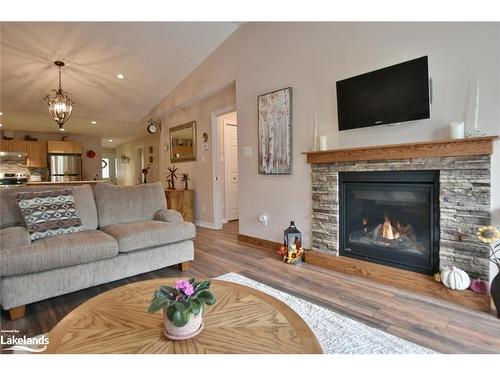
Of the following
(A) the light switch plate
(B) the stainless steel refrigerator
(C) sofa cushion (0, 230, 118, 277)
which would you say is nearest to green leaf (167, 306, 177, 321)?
(C) sofa cushion (0, 230, 118, 277)

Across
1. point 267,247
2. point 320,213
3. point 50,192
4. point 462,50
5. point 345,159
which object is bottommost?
point 267,247

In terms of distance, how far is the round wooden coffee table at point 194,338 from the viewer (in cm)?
99

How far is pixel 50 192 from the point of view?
255cm

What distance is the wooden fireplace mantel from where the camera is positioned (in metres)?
1.96

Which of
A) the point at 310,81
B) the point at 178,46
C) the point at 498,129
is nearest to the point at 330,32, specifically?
the point at 310,81

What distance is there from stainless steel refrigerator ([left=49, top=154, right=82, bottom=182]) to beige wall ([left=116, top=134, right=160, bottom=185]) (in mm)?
2006

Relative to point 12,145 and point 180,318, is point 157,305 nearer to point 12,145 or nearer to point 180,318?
point 180,318

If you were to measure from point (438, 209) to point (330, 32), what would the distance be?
2031mm

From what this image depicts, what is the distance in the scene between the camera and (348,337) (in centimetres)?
159

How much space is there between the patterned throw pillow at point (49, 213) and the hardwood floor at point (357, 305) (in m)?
0.57

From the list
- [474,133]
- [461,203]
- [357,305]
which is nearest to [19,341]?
[357,305]

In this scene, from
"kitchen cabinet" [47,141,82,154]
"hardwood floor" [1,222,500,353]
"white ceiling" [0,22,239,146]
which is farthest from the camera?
"kitchen cabinet" [47,141,82,154]

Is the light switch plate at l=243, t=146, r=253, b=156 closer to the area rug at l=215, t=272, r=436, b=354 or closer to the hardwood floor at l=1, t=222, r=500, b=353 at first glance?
the hardwood floor at l=1, t=222, r=500, b=353
